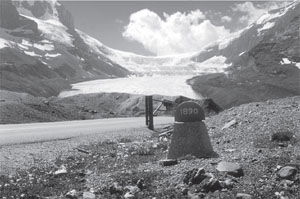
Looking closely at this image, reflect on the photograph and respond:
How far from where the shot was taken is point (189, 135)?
49.1ft

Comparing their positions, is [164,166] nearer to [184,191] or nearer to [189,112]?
[189,112]

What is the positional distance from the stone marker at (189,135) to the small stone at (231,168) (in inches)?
93.7

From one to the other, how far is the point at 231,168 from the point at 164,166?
8.67 ft

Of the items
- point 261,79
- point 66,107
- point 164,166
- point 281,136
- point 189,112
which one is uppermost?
point 261,79

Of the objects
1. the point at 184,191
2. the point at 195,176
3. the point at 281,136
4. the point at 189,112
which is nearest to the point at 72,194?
the point at 184,191

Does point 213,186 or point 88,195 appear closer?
point 213,186

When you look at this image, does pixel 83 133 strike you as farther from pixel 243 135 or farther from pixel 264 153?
pixel 264 153

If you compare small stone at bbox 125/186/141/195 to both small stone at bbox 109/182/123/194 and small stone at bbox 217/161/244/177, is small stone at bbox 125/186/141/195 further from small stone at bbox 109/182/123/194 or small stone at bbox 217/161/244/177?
small stone at bbox 217/161/244/177

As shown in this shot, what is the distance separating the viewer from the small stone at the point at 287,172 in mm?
11258

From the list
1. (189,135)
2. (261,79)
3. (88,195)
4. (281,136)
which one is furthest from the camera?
(261,79)

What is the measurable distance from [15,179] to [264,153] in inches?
293

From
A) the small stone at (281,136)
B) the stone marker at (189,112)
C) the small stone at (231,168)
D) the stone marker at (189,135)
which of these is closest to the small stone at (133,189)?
the small stone at (231,168)

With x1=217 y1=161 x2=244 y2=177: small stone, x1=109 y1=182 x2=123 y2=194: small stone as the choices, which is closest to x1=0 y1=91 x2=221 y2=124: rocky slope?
x1=109 y1=182 x2=123 y2=194: small stone

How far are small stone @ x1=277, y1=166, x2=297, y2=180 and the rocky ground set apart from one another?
0.05 feet
